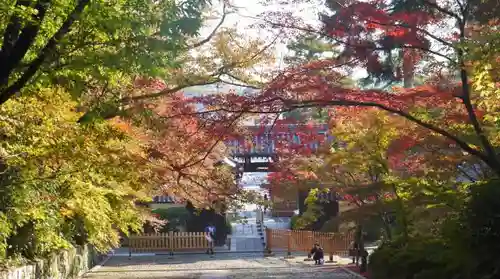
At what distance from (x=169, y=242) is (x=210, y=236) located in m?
1.99

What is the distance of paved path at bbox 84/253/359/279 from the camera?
62.2ft

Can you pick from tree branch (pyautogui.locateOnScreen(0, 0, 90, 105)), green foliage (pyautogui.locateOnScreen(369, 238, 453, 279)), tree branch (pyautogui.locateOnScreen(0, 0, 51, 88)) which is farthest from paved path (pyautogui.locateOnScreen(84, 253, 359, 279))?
tree branch (pyautogui.locateOnScreen(0, 0, 51, 88))

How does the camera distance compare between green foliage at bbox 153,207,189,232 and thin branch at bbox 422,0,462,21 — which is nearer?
thin branch at bbox 422,0,462,21

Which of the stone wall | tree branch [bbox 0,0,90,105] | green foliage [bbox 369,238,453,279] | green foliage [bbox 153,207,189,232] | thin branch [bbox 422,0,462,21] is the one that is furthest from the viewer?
green foliage [bbox 153,207,189,232]

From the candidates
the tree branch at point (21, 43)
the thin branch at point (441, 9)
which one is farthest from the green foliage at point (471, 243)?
the tree branch at point (21, 43)

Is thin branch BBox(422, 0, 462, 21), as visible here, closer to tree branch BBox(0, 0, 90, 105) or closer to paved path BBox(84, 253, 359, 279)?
tree branch BBox(0, 0, 90, 105)

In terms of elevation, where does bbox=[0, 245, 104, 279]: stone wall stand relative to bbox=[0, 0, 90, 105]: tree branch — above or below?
below

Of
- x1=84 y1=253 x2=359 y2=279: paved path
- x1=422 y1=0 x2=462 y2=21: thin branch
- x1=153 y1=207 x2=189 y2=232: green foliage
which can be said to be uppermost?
x1=422 y1=0 x2=462 y2=21: thin branch

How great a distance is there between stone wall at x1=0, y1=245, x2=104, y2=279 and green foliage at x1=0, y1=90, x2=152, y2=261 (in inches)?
15.7

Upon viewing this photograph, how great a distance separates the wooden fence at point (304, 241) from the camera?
26625mm

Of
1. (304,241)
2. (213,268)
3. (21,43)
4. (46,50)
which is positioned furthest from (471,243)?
(304,241)

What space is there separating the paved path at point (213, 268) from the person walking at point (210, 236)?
0.69 metres

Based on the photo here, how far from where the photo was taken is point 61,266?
16.1 metres

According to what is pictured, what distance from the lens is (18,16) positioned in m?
6.89
